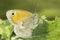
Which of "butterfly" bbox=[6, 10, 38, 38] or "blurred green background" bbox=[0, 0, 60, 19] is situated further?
"blurred green background" bbox=[0, 0, 60, 19]

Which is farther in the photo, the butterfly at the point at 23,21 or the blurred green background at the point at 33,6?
the blurred green background at the point at 33,6

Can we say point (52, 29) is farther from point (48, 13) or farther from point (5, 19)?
point (5, 19)

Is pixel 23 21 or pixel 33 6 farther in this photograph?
pixel 33 6

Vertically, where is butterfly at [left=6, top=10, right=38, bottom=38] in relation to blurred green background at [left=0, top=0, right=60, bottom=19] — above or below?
below

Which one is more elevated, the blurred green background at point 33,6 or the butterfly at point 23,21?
the blurred green background at point 33,6
